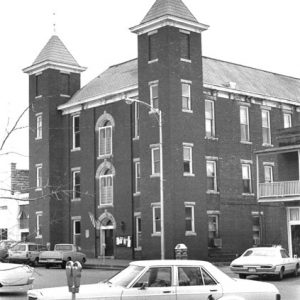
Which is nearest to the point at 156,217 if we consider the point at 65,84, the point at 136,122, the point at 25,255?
the point at 136,122

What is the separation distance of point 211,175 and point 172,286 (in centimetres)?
3206

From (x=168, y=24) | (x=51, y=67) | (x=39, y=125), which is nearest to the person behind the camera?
(x=168, y=24)

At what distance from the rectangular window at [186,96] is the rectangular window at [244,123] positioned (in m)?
5.77

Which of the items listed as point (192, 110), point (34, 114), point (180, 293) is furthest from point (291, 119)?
point (180, 293)

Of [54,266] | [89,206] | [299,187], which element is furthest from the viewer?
[89,206]

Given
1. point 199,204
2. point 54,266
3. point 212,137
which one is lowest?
point 54,266

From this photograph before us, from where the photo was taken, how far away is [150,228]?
42250 millimetres

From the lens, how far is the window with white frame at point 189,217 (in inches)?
1641

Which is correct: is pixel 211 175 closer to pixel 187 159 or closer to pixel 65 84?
pixel 187 159

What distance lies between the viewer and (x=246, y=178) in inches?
1844

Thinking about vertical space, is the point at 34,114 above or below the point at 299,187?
above

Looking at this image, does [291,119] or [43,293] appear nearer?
[43,293]

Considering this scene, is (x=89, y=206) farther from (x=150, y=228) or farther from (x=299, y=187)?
(x=299, y=187)

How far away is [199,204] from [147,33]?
1159cm
